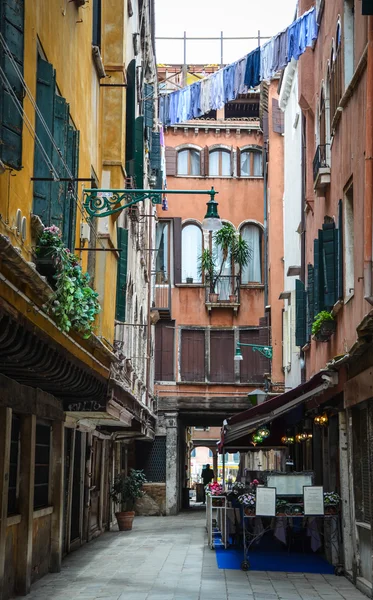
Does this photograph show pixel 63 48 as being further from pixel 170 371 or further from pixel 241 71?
pixel 170 371

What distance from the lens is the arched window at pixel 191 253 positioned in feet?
125

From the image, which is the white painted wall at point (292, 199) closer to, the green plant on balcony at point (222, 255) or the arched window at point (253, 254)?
the green plant on balcony at point (222, 255)

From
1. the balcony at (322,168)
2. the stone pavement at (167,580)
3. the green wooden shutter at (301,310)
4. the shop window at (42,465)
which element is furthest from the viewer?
the green wooden shutter at (301,310)

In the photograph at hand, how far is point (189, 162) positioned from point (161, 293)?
6637mm

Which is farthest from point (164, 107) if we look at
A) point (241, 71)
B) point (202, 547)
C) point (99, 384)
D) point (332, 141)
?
→ point (99, 384)

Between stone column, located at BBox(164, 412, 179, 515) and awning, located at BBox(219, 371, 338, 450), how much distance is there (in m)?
15.1

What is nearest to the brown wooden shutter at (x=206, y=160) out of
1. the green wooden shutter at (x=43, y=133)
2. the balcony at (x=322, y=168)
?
the balcony at (x=322, y=168)

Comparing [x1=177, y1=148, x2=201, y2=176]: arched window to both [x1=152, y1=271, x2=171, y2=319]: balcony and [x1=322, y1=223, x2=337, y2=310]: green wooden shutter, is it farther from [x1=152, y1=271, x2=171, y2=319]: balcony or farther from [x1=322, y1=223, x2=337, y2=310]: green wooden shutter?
[x1=322, y1=223, x2=337, y2=310]: green wooden shutter

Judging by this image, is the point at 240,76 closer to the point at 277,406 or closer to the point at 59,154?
the point at 277,406

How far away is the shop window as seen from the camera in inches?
564

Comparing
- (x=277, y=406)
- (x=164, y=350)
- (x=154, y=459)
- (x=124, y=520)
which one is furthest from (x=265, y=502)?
(x=164, y=350)

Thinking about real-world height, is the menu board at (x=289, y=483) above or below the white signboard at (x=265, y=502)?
above

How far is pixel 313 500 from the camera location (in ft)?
50.5

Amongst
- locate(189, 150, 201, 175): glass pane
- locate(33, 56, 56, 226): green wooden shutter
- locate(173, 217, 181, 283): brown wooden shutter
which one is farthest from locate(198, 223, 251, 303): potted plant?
locate(33, 56, 56, 226): green wooden shutter
